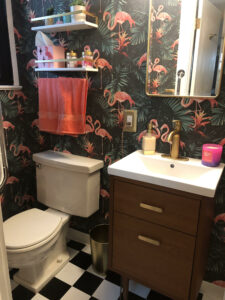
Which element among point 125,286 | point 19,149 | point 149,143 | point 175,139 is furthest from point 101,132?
point 125,286

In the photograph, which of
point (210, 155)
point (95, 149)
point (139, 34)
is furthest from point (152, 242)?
point (139, 34)

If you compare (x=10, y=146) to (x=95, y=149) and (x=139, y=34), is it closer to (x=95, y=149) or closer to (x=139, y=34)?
(x=95, y=149)

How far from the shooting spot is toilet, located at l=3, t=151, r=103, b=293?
1.45m

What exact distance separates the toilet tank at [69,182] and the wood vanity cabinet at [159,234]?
1.34 feet

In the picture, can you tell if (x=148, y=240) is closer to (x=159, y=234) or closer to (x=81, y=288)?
(x=159, y=234)

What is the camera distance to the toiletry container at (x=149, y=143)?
4.86ft

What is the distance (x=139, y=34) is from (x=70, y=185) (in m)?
1.08

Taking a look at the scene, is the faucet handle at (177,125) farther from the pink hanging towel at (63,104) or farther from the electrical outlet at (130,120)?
the pink hanging towel at (63,104)

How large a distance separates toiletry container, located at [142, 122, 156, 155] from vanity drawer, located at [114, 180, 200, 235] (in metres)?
0.34

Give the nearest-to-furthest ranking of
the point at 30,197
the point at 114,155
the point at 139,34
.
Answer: the point at 139,34, the point at 114,155, the point at 30,197

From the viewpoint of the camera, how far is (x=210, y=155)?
1.28 meters

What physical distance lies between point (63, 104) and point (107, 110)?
0.30m

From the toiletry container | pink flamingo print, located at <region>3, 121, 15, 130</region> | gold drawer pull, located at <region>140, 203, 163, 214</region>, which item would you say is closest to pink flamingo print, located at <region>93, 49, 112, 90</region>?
the toiletry container

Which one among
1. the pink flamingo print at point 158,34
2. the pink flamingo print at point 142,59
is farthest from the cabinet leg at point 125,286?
the pink flamingo print at point 158,34
